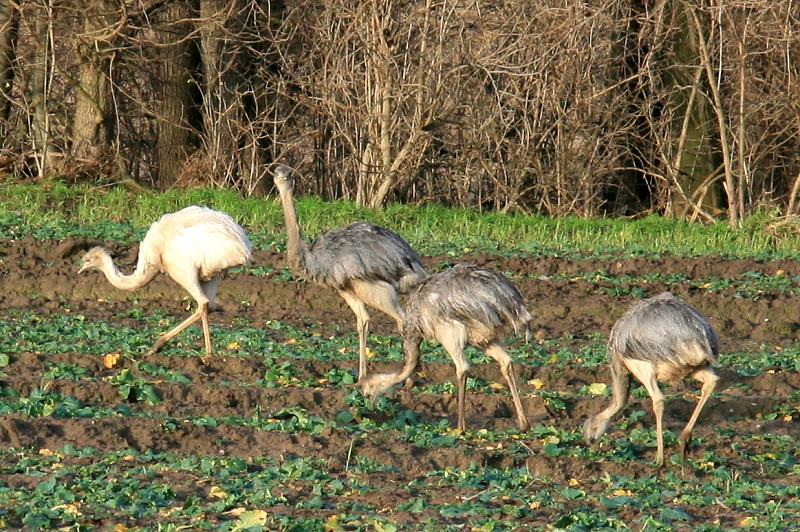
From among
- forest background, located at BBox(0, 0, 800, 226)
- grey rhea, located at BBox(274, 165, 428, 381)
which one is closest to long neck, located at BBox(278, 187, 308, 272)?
grey rhea, located at BBox(274, 165, 428, 381)

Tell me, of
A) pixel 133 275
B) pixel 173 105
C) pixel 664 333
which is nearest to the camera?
pixel 664 333

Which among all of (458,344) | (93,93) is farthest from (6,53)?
(458,344)

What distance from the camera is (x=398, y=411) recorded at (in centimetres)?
884

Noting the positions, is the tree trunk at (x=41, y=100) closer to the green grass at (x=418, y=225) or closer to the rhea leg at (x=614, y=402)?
the green grass at (x=418, y=225)

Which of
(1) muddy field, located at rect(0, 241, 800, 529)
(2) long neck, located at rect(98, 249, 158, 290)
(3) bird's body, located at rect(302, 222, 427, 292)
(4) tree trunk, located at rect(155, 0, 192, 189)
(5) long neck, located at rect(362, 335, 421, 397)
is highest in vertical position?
(4) tree trunk, located at rect(155, 0, 192, 189)

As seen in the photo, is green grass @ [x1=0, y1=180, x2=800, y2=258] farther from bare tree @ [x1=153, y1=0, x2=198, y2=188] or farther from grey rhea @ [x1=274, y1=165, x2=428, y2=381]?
grey rhea @ [x1=274, y1=165, x2=428, y2=381]

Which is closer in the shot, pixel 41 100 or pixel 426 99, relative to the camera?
pixel 426 99

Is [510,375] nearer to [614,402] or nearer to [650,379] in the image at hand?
[614,402]

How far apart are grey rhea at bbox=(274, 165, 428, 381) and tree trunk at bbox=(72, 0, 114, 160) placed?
8.38 meters

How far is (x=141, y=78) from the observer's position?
19.8 metres

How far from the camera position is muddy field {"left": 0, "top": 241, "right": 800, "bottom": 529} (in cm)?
667

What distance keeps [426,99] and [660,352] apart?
948 cm

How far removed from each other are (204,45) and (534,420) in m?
11.3

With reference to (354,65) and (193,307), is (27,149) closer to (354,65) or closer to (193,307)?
(354,65)
